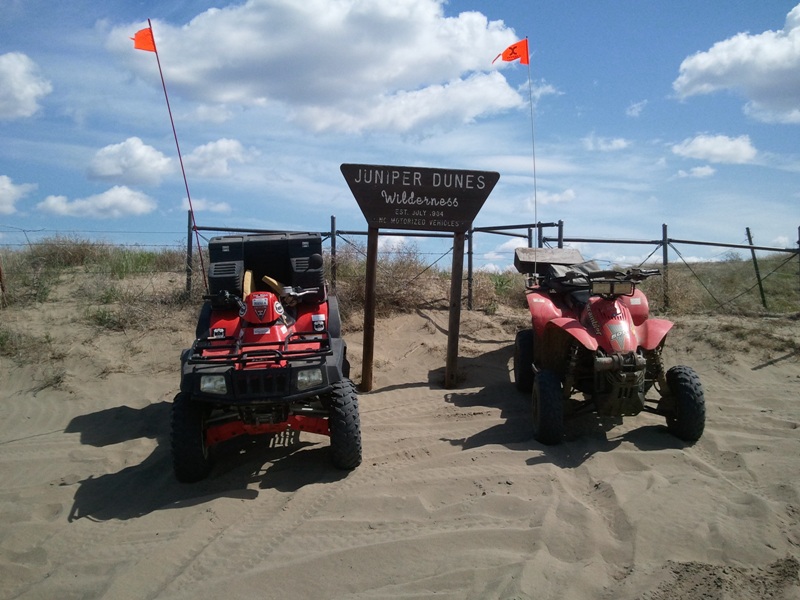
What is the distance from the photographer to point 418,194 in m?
8.06

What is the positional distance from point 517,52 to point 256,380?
18.1ft

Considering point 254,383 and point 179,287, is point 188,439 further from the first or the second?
point 179,287

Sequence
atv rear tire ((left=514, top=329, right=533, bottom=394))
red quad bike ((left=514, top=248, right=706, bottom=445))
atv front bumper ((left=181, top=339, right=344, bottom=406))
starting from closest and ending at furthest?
atv front bumper ((left=181, top=339, right=344, bottom=406)), red quad bike ((left=514, top=248, right=706, bottom=445)), atv rear tire ((left=514, top=329, right=533, bottom=394))

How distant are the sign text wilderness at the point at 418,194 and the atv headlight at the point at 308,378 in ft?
11.3

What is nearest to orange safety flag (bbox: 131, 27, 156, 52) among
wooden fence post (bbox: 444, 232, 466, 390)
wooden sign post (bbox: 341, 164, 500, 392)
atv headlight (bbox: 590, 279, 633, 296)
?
wooden sign post (bbox: 341, 164, 500, 392)

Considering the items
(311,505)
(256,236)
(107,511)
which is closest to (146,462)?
(107,511)

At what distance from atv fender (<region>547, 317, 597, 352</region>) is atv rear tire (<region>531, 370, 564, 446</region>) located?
47cm

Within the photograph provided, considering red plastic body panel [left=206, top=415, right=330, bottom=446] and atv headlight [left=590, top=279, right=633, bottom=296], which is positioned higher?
atv headlight [left=590, top=279, right=633, bottom=296]

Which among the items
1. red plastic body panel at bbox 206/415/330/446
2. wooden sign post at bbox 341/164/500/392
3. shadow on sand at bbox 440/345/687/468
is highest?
wooden sign post at bbox 341/164/500/392

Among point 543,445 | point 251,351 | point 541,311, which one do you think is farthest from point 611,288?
point 251,351

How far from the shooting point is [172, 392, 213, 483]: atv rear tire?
512 centimetres

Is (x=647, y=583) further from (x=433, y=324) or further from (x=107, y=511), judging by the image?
(x=433, y=324)

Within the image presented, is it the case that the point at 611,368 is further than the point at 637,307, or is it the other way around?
the point at 637,307

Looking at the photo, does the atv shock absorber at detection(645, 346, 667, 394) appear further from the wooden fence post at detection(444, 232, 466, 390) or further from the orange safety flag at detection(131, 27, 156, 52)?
the orange safety flag at detection(131, 27, 156, 52)
